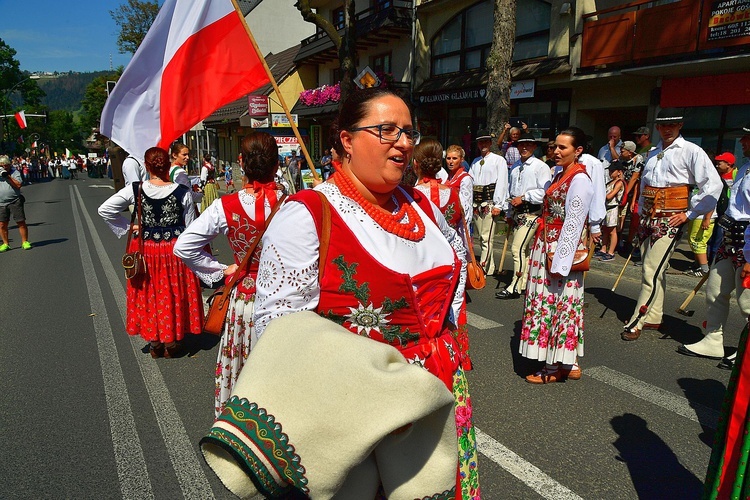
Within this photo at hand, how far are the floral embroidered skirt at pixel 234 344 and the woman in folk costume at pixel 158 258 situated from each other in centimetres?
188

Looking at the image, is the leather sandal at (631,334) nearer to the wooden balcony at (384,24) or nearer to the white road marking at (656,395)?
the white road marking at (656,395)

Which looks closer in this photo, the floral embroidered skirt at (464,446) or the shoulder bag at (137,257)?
the floral embroidered skirt at (464,446)

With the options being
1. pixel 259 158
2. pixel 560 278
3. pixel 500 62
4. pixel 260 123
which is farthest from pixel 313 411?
pixel 260 123

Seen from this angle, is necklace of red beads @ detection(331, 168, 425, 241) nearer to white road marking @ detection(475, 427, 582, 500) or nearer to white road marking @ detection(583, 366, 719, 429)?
white road marking @ detection(475, 427, 582, 500)

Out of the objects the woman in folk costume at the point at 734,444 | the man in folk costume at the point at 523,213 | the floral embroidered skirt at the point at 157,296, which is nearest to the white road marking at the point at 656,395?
the woman in folk costume at the point at 734,444

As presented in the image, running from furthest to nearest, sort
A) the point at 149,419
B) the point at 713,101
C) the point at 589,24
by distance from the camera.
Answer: the point at 589,24 < the point at 713,101 < the point at 149,419

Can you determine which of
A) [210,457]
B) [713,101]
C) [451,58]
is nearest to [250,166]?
[210,457]

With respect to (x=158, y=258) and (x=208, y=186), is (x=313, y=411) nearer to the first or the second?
(x=158, y=258)

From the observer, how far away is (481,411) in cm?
383

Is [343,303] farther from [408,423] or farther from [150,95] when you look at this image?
[150,95]

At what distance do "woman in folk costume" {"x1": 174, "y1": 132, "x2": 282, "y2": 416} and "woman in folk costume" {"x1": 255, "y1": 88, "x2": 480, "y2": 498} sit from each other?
5.28 ft

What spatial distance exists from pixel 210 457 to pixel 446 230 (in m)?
1.38

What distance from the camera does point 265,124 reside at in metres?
22.3

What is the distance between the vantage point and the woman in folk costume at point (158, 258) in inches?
185
